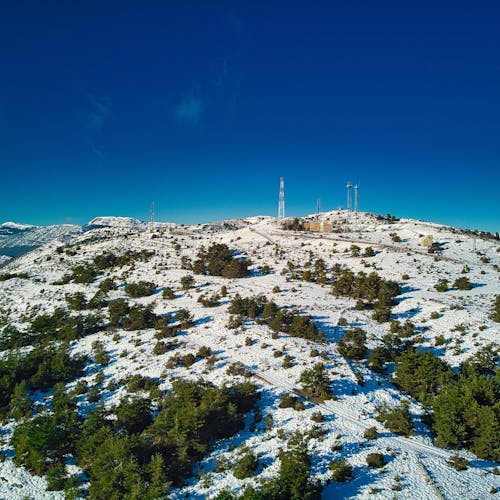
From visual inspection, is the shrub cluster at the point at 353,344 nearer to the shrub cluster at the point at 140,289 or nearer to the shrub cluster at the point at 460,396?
the shrub cluster at the point at 460,396

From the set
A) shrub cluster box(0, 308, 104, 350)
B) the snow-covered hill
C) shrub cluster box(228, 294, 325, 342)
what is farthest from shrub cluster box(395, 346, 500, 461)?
shrub cluster box(0, 308, 104, 350)

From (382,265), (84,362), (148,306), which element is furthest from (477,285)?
(84,362)

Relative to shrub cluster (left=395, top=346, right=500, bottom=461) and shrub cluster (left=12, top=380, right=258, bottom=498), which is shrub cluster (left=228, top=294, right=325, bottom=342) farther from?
shrub cluster (left=12, top=380, right=258, bottom=498)

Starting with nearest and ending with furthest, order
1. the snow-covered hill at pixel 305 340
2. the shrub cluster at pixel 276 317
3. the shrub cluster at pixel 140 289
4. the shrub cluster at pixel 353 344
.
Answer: the snow-covered hill at pixel 305 340 → the shrub cluster at pixel 353 344 → the shrub cluster at pixel 276 317 → the shrub cluster at pixel 140 289

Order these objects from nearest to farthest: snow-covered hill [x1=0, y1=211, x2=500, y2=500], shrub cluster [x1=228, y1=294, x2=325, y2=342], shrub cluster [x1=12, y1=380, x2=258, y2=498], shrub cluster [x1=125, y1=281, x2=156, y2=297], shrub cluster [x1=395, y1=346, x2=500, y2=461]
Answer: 1. shrub cluster [x1=12, y1=380, x2=258, y2=498]
2. snow-covered hill [x1=0, y1=211, x2=500, y2=500]
3. shrub cluster [x1=395, y1=346, x2=500, y2=461]
4. shrub cluster [x1=228, y1=294, x2=325, y2=342]
5. shrub cluster [x1=125, y1=281, x2=156, y2=297]

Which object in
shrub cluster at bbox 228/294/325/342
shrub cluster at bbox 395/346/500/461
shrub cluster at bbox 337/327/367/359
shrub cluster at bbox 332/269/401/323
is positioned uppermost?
shrub cluster at bbox 332/269/401/323

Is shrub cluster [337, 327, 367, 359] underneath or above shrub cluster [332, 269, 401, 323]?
underneath

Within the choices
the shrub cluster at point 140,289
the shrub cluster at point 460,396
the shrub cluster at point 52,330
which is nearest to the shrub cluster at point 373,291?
the shrub cluster at point 460,396

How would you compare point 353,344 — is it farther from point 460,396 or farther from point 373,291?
point 373,291

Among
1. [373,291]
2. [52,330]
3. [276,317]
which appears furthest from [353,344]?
[52,330]
